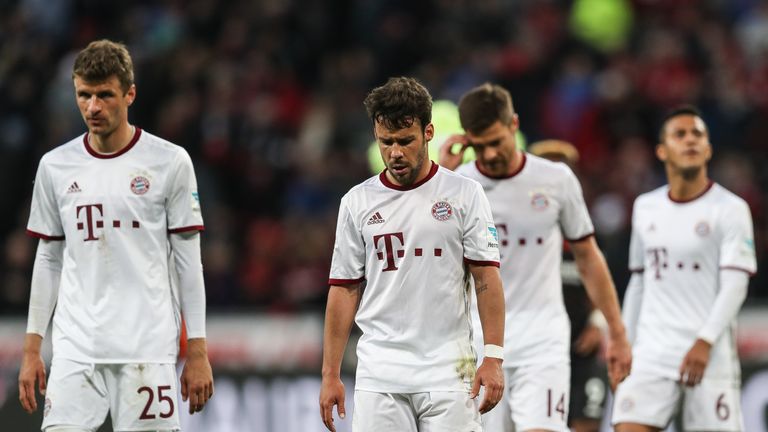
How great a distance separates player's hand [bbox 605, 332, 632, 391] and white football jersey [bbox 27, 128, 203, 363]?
256 centimetres

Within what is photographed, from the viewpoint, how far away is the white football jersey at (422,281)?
20.5ft

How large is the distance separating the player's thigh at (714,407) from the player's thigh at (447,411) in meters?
2.72

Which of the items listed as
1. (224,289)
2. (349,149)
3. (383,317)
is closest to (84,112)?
(383,317)

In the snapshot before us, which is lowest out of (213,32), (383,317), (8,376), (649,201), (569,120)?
(8,376)

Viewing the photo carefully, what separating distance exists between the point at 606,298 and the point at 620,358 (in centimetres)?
35

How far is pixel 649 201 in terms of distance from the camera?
29.7ft

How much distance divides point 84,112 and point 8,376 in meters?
5.10

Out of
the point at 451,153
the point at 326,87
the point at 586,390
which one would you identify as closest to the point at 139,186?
the point at 451,153

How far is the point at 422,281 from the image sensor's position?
625cm

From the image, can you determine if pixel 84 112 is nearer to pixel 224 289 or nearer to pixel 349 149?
pixel 224 289

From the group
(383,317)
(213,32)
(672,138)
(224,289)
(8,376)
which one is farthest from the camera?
(213,32)

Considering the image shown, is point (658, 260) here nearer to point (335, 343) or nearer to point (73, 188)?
point (335, 343)

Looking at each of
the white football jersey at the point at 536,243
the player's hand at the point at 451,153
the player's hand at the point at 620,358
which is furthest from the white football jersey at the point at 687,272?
the player's hand at the point at 451,153

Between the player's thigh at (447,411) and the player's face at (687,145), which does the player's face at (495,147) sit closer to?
the player's face at (687,145)
